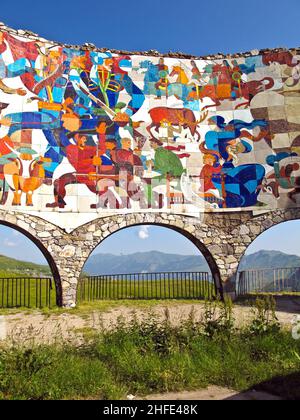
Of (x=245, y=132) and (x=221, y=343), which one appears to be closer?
(x=221, y=343)

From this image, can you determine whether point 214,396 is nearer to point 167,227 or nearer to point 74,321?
point 74,321

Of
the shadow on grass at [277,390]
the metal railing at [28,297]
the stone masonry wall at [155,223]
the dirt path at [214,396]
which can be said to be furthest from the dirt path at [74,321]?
the dirt path at [214,396]

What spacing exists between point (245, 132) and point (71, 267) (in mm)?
9647

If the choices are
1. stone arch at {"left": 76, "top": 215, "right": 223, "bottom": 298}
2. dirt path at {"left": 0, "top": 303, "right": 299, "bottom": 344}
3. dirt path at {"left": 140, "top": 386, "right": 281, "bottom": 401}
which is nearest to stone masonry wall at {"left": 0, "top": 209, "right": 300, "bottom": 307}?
stone arch at {"left": 76, "top": 215, "right": 223, "bottom": 298}

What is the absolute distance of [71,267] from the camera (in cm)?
1350

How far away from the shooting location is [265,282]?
1730 cm

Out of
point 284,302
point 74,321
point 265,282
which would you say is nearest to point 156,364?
point 74,321

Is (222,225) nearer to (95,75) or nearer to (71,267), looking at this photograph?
(71,267)

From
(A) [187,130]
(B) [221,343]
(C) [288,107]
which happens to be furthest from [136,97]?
(B) [221,343]

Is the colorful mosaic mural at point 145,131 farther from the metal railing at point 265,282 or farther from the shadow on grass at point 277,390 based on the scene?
the shadow on grass at point 277,390

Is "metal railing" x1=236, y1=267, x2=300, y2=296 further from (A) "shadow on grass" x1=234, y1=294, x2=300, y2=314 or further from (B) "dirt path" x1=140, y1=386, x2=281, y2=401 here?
(B) "dirt path" x1=140, y1=386, x2=281, y2=401

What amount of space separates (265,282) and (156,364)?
13309 millimetres

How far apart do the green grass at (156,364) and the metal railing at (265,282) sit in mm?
9030

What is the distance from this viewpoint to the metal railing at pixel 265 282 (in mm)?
15700
